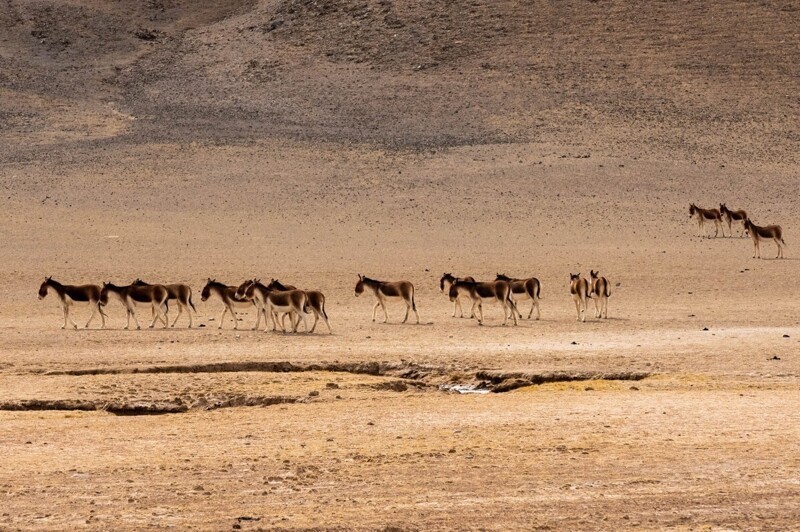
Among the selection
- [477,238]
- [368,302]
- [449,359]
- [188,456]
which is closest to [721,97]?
[477,238]

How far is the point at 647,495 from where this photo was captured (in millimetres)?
12719

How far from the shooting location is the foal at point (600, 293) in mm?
26062

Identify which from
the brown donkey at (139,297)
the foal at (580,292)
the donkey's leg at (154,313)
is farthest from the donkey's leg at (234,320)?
the foal at (580,292)

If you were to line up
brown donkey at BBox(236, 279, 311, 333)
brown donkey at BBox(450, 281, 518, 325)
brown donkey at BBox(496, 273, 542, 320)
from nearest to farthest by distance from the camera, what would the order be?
1. brown donkey at BBox(236, 279, 311, 333)
2. brown donkey at BBox(450, 281, 518, 325)
3. brown donkey at BBox(496, 273, 542, 320)

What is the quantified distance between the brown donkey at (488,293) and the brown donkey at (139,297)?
5.12 meters

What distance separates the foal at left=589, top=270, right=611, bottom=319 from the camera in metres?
26.1

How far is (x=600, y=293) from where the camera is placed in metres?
26.1

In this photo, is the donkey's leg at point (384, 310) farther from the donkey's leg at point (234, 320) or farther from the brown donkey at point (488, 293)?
the donkey's leg at point (234, 320)

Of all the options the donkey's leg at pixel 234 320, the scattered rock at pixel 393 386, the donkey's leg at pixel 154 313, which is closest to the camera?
the scattered rock at pixel 393 386

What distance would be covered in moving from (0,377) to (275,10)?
49.1 m

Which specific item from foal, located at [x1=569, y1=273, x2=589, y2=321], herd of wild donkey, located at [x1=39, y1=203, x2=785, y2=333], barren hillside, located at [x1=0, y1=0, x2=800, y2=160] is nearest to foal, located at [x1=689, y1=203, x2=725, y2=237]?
barren hillside, located at [x1=0, y1=0, x2=800, y2=160]

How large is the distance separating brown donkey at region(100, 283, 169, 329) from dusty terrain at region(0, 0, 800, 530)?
0.81m

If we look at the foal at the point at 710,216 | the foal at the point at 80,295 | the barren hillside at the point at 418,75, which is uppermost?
the barren hillside at the point at 418,75

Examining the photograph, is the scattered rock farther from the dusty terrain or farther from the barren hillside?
the barren hillside
